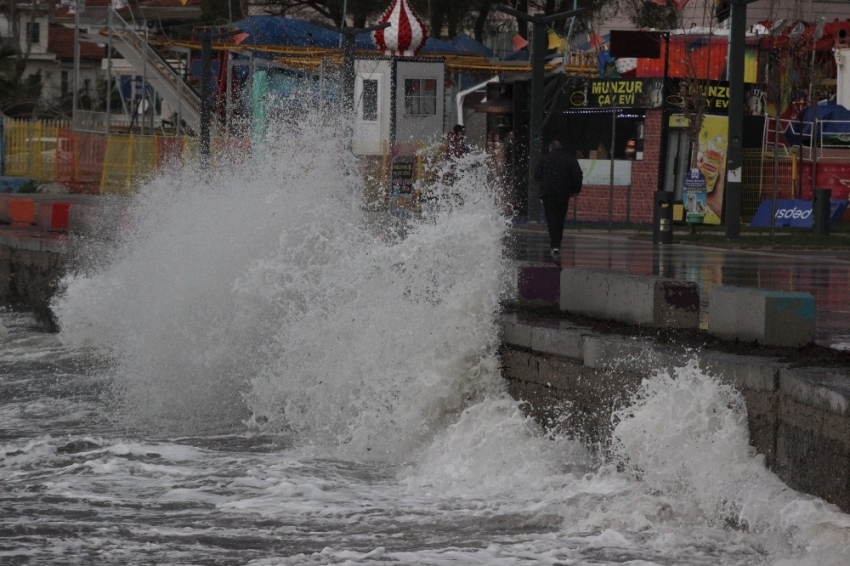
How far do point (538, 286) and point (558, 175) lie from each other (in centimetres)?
723

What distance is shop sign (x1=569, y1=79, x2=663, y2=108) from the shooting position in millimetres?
31661

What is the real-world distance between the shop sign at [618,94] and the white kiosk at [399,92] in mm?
3892

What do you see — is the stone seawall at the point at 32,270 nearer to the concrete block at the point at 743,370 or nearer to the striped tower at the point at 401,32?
the striped tower at the point at 401,32

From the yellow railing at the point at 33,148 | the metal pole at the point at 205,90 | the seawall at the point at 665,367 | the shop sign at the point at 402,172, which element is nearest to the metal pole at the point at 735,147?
the shop sign at the point at 402,172

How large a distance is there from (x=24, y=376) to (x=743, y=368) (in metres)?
10.5

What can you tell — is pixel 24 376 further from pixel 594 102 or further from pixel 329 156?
pixel 594 102

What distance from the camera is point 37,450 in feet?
39.9

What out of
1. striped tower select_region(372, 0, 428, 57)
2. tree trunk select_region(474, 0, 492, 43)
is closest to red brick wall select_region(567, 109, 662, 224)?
striped tower select_region(372, 0, 428, 57)

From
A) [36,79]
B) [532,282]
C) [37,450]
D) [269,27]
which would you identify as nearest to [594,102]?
[269,27]

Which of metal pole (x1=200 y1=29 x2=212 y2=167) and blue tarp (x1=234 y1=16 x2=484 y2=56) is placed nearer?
metal pole (x1=200 y1=29 x2=212 y2=167)

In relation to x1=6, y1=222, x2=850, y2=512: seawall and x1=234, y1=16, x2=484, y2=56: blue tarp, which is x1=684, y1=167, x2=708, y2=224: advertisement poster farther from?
x1=6, y1=222, x2=850, y2=512: seawall

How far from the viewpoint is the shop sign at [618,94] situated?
104 feet

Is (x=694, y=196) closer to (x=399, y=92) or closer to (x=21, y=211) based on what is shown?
(x=399, y=92)

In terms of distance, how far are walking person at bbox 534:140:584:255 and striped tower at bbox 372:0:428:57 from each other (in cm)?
1723
